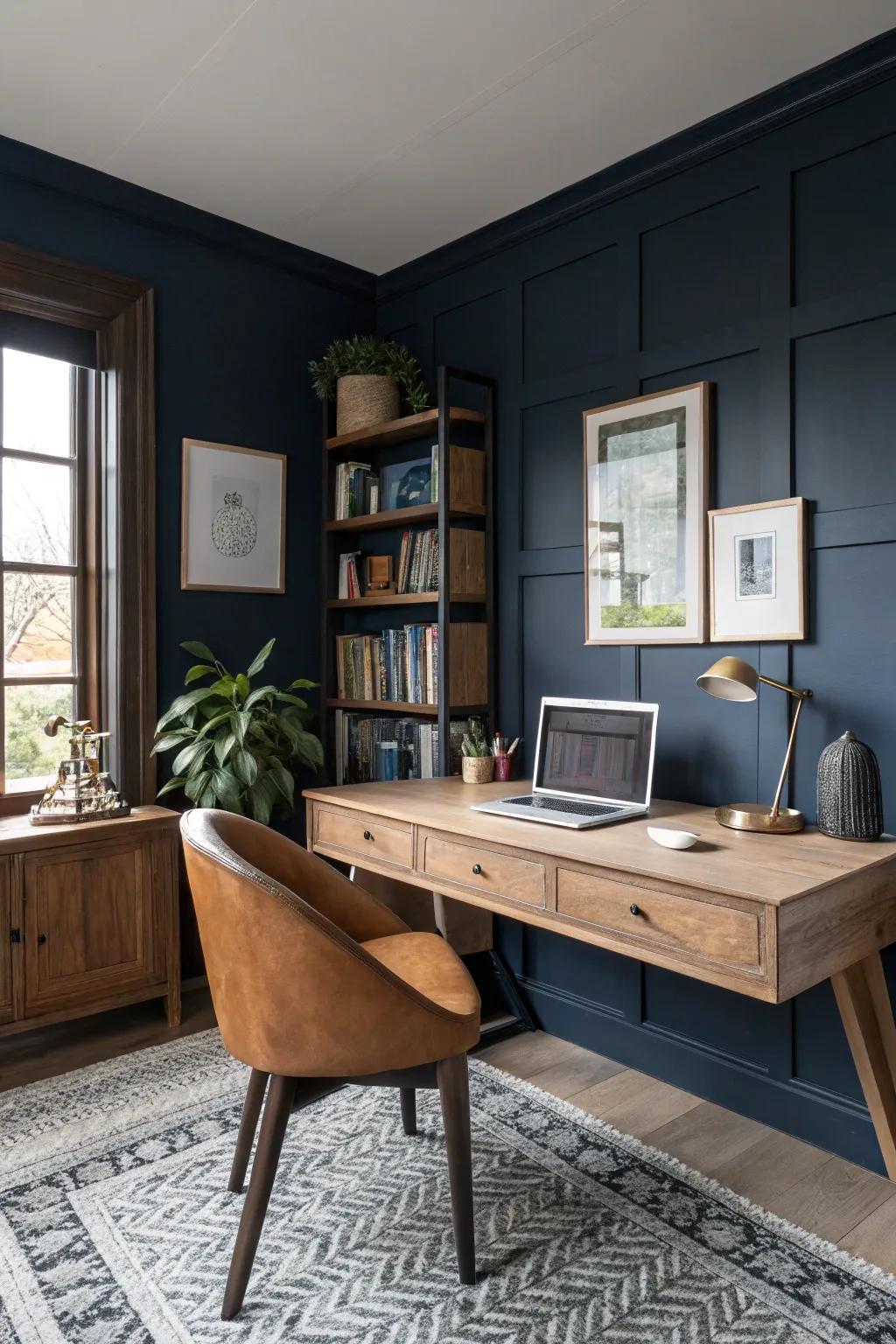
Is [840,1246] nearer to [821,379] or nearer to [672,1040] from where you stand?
[672,1040]

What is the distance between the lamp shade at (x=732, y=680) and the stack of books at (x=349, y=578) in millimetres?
1626

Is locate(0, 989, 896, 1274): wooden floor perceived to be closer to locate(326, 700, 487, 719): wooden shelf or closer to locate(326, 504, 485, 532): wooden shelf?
locate(326, 700, 487, 719): wooden shelf

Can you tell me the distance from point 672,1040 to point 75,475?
8.56ft

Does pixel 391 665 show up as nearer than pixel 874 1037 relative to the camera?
No

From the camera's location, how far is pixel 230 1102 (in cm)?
237

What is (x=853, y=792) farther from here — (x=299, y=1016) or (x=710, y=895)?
(x=299, y=1016)

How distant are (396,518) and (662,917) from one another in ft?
5.94

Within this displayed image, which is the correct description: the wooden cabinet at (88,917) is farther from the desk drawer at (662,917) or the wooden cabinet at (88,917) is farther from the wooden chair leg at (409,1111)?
the desk drawer at (662,917)

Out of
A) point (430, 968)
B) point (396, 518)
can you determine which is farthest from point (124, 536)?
point (430, 968)

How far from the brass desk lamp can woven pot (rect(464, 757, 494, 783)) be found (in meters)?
0.85

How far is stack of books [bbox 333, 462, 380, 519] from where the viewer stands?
3.44 m

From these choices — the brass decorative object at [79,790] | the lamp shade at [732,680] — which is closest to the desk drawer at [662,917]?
the lamp shade at [732,680]

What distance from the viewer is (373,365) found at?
3348mm

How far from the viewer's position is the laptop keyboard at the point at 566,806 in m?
2.33
